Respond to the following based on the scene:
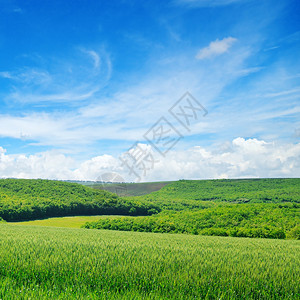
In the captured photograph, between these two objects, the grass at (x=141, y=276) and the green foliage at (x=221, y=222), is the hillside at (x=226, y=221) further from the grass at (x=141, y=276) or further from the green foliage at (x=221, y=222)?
the grass at (x=141, y=276)

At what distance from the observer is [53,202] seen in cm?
8794

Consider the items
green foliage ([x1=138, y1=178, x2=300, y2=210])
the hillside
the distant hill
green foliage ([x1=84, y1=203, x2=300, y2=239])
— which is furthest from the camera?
green foliage ([x1=138, y1=178, x2=300, y2=210])

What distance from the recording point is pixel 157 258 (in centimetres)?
802

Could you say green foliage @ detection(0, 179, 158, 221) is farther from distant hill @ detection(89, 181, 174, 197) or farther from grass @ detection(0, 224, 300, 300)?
grass @ detection(0, 224, 300, 300)

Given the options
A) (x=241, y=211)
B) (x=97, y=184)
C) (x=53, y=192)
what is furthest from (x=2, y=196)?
(x=241, y=211)

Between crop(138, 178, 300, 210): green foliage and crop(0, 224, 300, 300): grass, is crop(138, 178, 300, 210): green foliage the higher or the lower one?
the lower one

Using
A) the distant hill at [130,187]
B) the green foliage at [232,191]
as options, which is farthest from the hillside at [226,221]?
the green foliage at [232,191]

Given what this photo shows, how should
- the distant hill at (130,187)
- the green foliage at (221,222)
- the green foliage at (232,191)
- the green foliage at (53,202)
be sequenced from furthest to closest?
the green foliage at (232,191)
the distant hill at (130,187)
the green foliage at (53,202)
the green foliage at (221,222)

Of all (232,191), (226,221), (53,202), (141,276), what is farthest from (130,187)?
(141,276)

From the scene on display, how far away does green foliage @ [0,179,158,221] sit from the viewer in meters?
77.6

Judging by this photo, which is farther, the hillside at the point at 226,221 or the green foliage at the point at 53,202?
the green foliage at the point at 53,202

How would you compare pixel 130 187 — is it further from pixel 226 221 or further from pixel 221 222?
pixel 221 222

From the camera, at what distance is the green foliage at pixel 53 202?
254ft

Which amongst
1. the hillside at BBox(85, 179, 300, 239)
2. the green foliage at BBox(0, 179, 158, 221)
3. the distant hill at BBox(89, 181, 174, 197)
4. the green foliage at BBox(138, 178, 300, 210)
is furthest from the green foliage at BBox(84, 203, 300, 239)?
the distant hill at BBox(89, 181, 174, 197)
